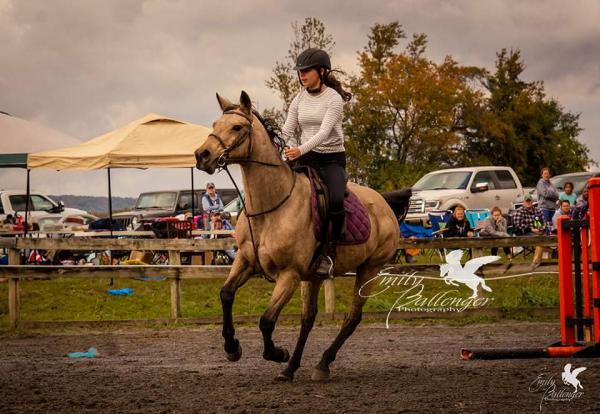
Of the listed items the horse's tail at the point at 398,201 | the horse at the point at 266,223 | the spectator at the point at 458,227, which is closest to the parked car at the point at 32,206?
the spectator at the point at 458,227

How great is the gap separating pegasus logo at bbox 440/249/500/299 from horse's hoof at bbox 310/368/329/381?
244 inches

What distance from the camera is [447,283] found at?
1529cm

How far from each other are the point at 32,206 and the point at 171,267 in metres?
17.3

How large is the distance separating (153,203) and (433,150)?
70.2 ft

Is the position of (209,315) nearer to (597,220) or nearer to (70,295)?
(70,295)

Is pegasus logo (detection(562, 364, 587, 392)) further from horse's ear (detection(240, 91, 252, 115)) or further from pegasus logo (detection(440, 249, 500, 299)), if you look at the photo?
pegasus logo (detection(440, 249, 500, 299))

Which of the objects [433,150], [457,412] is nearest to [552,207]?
[457,412]

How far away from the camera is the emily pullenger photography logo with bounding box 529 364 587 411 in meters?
7.09

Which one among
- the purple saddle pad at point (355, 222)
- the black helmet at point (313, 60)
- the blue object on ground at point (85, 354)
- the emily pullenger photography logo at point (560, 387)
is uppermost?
the black helmet at point (313, 60)

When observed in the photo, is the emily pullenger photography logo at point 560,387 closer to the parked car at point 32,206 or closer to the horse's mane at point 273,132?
the horse's mane at point 273,132

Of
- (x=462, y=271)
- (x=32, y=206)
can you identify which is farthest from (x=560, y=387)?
(x=32, y=206)

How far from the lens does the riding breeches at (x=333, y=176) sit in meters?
8.75

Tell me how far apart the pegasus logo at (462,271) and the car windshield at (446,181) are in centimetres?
1179

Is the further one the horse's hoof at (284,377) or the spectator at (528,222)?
the spectator at (528,222)
